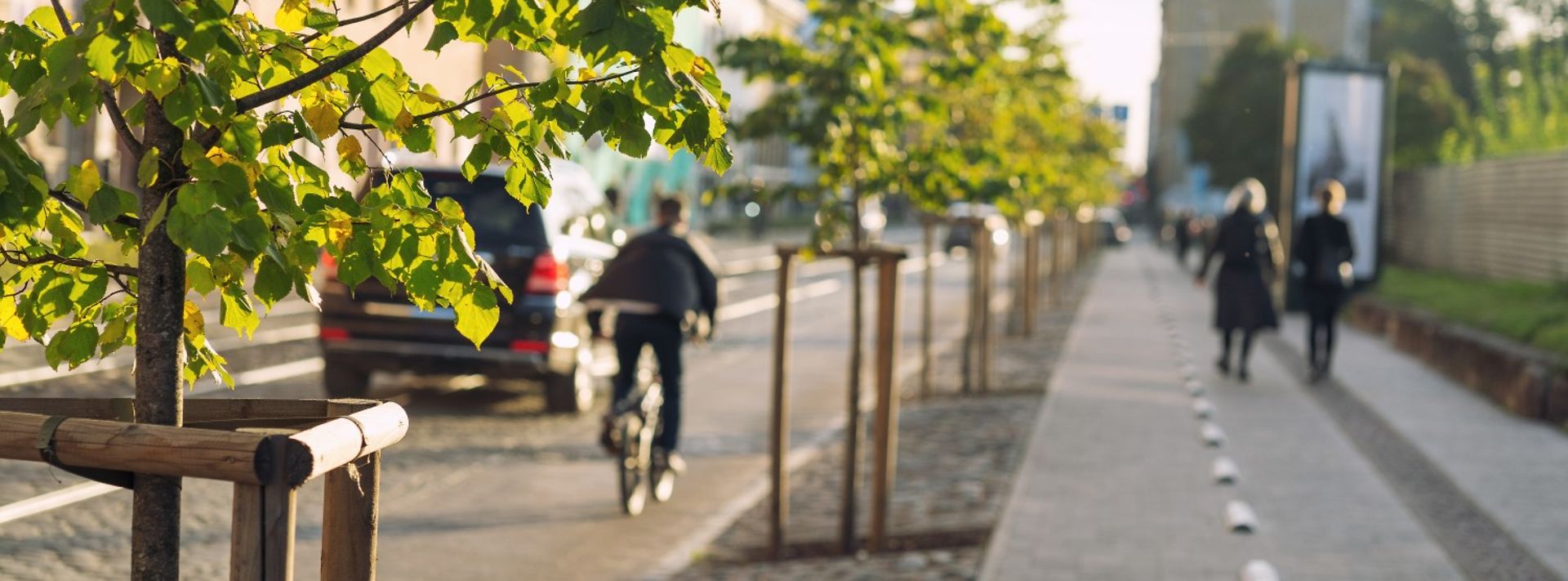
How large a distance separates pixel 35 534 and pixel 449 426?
434 centimetres

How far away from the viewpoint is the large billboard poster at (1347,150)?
25.7m

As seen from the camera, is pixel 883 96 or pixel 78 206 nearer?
pixel 78 206

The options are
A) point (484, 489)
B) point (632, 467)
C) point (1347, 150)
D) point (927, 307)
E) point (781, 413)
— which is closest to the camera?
point (781, 413)

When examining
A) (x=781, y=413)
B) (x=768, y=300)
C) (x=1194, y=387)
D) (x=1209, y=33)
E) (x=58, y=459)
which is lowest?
(x=768, y=300)

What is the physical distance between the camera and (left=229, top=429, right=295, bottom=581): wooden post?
8.61ft

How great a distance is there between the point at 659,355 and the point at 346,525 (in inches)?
234

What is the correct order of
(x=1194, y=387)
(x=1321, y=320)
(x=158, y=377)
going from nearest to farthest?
(x=158, y=377), (x=1194, y=387), (x=1321, y=320)

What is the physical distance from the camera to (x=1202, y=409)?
42.9 feet

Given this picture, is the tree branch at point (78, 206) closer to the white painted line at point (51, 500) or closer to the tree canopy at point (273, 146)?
the tree canopy at point (273, 146)

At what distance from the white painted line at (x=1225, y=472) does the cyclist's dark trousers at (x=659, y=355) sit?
8.61 feet

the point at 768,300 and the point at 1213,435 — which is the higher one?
the point at 1213,435

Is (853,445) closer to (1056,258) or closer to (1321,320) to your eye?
(1321,320)

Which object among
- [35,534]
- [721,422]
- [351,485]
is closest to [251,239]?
[351,485]

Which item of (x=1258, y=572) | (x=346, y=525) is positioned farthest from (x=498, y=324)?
(x=346, y=525)
